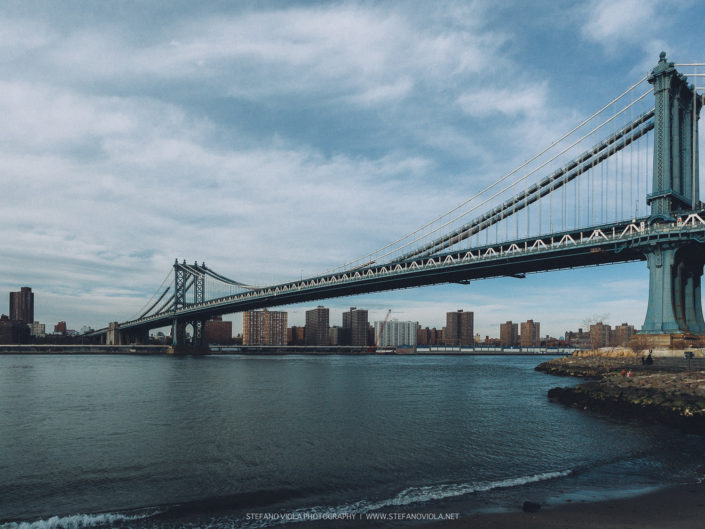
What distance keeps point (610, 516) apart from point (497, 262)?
50189 millimetres

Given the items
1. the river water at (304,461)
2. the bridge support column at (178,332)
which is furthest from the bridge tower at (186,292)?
the river water at (304,461)

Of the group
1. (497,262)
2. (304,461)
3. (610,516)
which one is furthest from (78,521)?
(497,262)

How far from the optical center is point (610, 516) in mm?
9797

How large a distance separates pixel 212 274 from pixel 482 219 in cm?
6939

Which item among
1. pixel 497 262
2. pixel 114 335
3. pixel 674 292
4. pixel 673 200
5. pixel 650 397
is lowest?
pixel 114 335

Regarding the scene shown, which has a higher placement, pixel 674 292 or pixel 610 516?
pixel 674 292

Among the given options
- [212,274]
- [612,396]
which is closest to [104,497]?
[612,396]

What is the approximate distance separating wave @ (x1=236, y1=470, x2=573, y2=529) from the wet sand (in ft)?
5.00

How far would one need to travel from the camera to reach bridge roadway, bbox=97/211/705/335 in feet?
140

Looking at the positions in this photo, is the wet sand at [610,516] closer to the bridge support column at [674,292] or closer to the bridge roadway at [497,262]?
the bridge support column at [674,292]

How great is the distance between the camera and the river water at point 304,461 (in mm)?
10734

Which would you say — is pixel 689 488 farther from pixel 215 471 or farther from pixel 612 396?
pixel 612 396

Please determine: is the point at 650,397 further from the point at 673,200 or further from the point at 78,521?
the point at 673,200

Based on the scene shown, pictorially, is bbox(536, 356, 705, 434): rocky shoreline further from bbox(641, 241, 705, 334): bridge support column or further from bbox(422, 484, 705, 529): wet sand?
bbox(422, 484, 705, 529): wet sand
